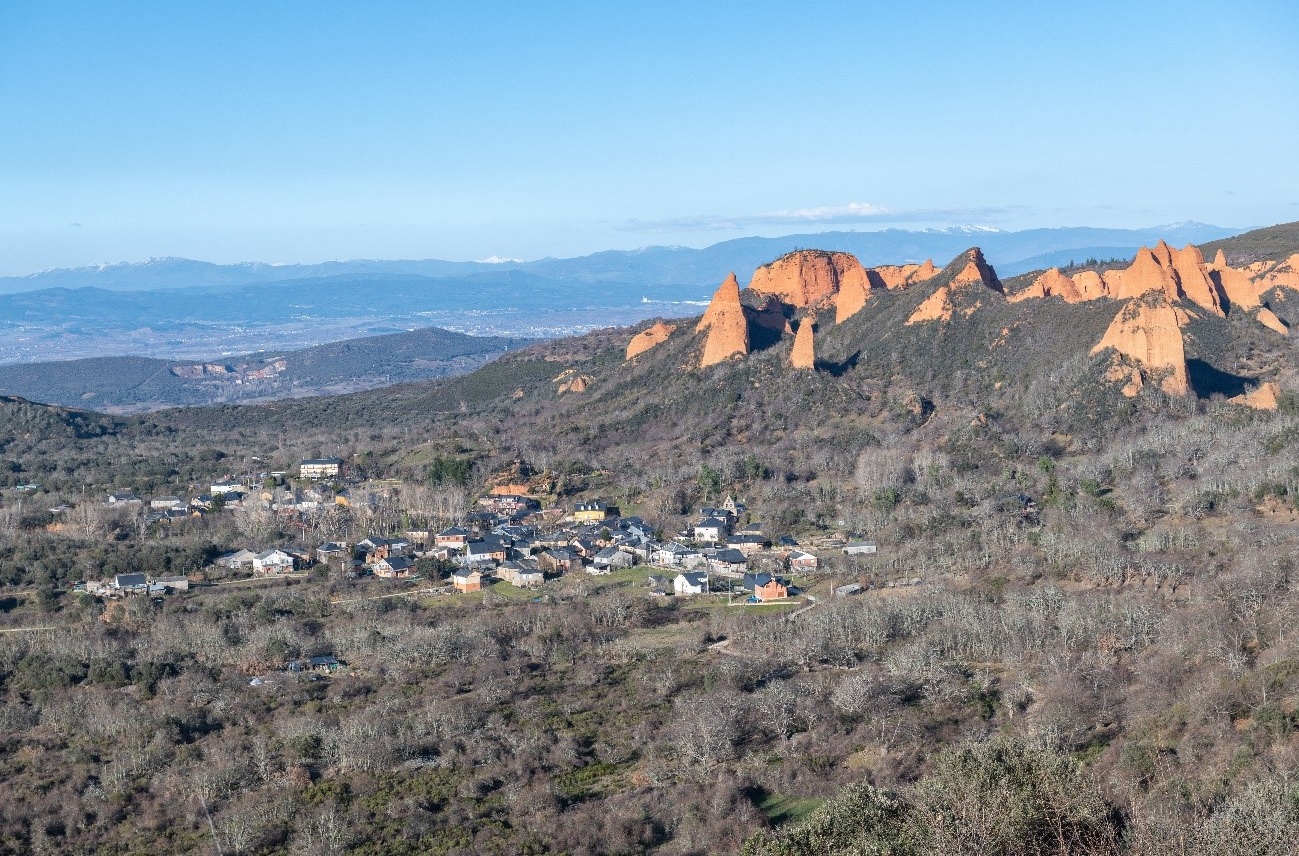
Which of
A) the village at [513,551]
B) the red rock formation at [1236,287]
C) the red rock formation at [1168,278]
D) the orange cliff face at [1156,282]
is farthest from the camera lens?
the red rock formation at [1236,287]

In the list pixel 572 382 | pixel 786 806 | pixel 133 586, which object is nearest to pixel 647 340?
pixel 572 382

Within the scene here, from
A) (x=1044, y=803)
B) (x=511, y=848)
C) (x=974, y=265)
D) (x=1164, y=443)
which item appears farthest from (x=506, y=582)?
(x=974, y=265)

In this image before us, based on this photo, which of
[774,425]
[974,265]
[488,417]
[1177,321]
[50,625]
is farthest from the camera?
[488,417]

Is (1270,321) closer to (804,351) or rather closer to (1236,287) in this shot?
(1236,287)

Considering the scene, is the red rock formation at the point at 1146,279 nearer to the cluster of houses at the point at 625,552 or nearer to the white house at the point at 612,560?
the cluster of houses at the point at 625,552

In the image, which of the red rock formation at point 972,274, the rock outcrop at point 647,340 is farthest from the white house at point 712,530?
the rock outcrop at point 647,340

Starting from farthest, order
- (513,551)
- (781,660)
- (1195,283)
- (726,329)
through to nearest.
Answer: (726,329) < (1195,283) < (513,551) < (781,660)

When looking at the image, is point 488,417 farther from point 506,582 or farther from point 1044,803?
point 1044,803
